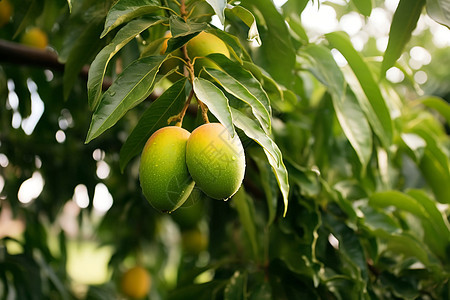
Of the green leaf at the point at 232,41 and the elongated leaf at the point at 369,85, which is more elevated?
the green leaf at the point at 232,41

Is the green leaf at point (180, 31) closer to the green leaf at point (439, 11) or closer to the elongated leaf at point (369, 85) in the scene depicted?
the green leaf at point (439, 11)

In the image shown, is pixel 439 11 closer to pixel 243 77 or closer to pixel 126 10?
pixel 243 77

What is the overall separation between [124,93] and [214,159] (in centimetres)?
14

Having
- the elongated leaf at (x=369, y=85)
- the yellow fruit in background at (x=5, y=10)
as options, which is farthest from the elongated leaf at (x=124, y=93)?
the yellow fruit in background at (x=5, y=10)

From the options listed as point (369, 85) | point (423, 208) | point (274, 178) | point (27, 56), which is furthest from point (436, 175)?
point (27, 56)

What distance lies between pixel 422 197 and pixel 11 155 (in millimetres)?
1225

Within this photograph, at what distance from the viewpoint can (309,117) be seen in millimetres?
1348

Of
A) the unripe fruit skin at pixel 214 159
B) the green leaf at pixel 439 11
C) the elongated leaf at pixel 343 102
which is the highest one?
the green leaf at pixel 439 11

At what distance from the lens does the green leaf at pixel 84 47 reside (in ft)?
2.78

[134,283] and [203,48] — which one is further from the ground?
[203,48]

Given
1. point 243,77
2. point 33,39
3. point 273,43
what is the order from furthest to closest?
point 33,39, point 273,43, point 243,77

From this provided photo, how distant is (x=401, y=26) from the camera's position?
0.84 m

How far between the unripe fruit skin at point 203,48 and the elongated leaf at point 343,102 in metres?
0.30

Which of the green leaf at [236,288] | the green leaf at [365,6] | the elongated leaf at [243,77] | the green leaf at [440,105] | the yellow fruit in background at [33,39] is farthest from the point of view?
the yellow fruit in background at [33,39]
